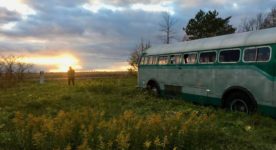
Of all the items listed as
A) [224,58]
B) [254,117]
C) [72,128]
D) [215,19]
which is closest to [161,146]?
[72,128]

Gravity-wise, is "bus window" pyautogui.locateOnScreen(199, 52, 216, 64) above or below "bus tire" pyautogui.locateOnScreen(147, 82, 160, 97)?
above

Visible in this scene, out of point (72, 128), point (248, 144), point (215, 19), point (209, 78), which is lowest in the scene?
point (248, 144)

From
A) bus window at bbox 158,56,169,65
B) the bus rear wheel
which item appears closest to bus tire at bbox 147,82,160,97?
the bus rear wheel

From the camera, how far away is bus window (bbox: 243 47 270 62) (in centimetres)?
1036

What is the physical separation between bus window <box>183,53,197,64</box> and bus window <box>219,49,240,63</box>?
181 cm

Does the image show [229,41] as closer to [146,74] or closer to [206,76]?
[206,76]

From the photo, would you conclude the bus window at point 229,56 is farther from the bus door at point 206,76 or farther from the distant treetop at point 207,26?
the distant treetop at point 207,26

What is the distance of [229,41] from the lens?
40.0 ft

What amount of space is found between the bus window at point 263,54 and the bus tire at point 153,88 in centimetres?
740

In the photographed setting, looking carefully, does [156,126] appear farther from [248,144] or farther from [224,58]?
[224,58]

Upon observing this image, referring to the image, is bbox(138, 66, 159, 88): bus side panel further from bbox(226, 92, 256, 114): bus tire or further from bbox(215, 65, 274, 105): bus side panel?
bbox(226, 92, 256, 114): bus tire

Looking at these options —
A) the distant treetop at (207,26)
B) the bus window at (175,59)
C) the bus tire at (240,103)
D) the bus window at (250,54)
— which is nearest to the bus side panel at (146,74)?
the bus window at (175,59)

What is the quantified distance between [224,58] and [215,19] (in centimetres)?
3797

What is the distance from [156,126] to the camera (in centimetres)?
699
